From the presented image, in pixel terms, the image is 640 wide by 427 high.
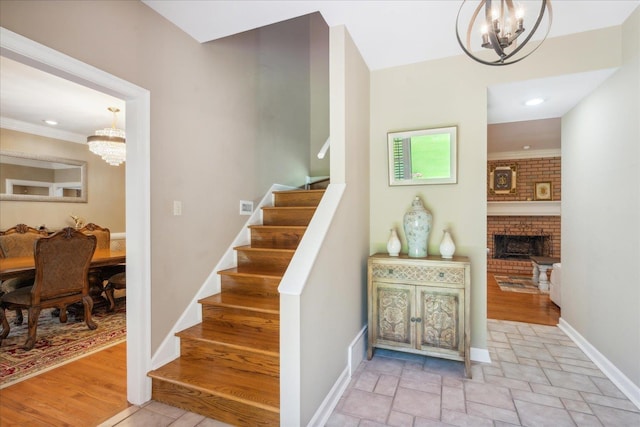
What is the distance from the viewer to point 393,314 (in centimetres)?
246

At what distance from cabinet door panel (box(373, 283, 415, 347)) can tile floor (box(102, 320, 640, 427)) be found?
226 millimetres

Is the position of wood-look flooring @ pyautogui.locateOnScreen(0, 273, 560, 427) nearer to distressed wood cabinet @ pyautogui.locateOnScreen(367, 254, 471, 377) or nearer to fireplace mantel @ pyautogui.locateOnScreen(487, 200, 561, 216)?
distressed wood cabinet @ pyautogui.locateOnScreen(367, 254, 471, 377)

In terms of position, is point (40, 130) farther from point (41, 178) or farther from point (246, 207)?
point (246, 207)

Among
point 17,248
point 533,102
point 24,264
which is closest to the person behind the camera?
point 533,102

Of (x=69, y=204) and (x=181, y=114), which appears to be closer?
(x=181, y=114)

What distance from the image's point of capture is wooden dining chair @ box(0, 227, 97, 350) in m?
2.81

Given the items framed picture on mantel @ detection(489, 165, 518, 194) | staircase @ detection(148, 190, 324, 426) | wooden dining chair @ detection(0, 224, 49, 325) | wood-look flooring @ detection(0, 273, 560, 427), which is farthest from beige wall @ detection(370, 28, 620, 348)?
framed picture on mantel @ detection(489, 165, 518, 194)

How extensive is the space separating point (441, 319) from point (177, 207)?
2166 millimetres

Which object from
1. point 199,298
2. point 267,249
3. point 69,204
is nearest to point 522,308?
point 267,249

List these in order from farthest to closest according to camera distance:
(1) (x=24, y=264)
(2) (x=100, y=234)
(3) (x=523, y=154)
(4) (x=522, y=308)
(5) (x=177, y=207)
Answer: (3) (x=523, y=154) < (2) (x=100, y=234) < (4) (x=522, y=308) < (1) (x=24, y=264) < (5) (x=177, y=207)

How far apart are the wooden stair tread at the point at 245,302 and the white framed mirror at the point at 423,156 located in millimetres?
1516

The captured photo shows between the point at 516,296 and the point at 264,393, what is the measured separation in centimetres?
433

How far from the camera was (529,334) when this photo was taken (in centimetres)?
309

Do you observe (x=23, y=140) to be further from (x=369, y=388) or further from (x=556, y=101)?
(x=556, y=101)
